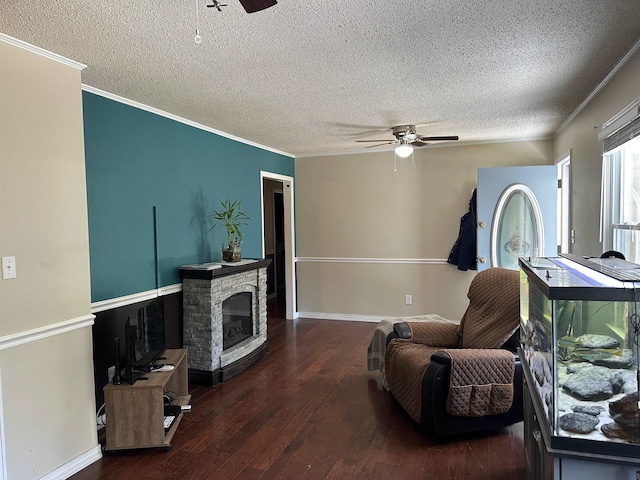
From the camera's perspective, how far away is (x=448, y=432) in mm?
2705

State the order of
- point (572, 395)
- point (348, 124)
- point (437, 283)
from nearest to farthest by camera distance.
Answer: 1. point (572, 395)
2. point (348, 124)
3. point (437, 283)

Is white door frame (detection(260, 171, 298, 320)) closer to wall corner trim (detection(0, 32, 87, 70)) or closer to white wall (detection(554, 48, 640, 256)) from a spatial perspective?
white wall (detection(554, 48, 640, 256))

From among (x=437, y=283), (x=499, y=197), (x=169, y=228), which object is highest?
(x=499, y=197)

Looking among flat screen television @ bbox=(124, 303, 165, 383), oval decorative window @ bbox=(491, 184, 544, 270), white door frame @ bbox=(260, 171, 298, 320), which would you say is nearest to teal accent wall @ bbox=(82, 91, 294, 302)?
flat screen television @ bbox=(124, 303, 165, 383)

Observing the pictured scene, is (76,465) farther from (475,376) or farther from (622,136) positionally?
(622,136)

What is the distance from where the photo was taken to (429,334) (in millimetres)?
3447

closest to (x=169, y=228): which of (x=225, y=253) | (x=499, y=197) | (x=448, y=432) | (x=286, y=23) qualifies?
(x=225, y=253)

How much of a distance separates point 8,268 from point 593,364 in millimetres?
2648

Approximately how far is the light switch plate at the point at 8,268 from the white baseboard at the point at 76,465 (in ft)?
3.68

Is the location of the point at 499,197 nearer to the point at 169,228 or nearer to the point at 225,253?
the point at 225,253

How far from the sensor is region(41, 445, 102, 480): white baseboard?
2328 mm

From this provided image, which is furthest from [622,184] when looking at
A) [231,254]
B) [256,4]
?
[231,254]

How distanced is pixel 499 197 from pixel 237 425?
359cm

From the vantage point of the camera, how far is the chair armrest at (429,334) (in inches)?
134
